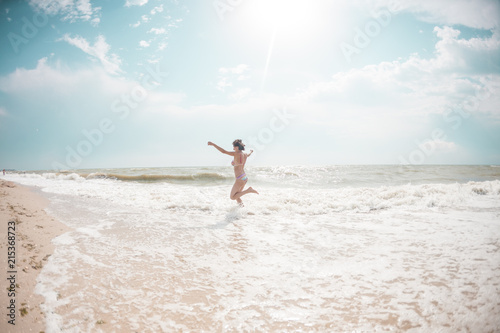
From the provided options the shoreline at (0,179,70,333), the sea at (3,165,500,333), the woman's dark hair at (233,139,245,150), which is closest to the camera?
the shoreline at (0,179,70,333)

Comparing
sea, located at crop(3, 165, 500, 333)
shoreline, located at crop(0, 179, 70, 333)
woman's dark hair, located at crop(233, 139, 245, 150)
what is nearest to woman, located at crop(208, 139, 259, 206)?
woman's dark hair, located at crop(233, 139, 245, 150)

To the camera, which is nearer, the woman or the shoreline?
the shoreline

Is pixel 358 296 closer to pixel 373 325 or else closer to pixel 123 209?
pixel 373 325

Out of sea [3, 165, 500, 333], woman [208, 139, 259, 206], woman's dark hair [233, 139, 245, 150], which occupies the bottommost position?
sea [3, 165, 500, 333]

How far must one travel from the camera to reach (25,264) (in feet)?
10.4

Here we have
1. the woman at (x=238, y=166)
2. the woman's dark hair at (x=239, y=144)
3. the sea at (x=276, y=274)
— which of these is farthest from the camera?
the woman's dark hair at (x=239, y=144)

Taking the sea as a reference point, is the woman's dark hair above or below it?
above

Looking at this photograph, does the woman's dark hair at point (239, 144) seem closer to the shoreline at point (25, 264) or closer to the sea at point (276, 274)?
the sea at point (276, 274)

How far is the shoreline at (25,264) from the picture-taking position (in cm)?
220

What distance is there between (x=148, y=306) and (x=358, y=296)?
243cm

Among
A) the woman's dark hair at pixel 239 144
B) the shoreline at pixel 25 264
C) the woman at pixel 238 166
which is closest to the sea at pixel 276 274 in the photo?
the shoreline at pixel 25 264

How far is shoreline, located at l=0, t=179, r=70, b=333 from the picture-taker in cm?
220

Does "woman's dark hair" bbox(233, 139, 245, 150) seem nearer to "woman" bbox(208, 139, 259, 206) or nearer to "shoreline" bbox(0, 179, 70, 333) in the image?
"woman" bbox(208, 139, 259, 206)

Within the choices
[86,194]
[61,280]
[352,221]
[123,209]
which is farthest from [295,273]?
[86,194]
